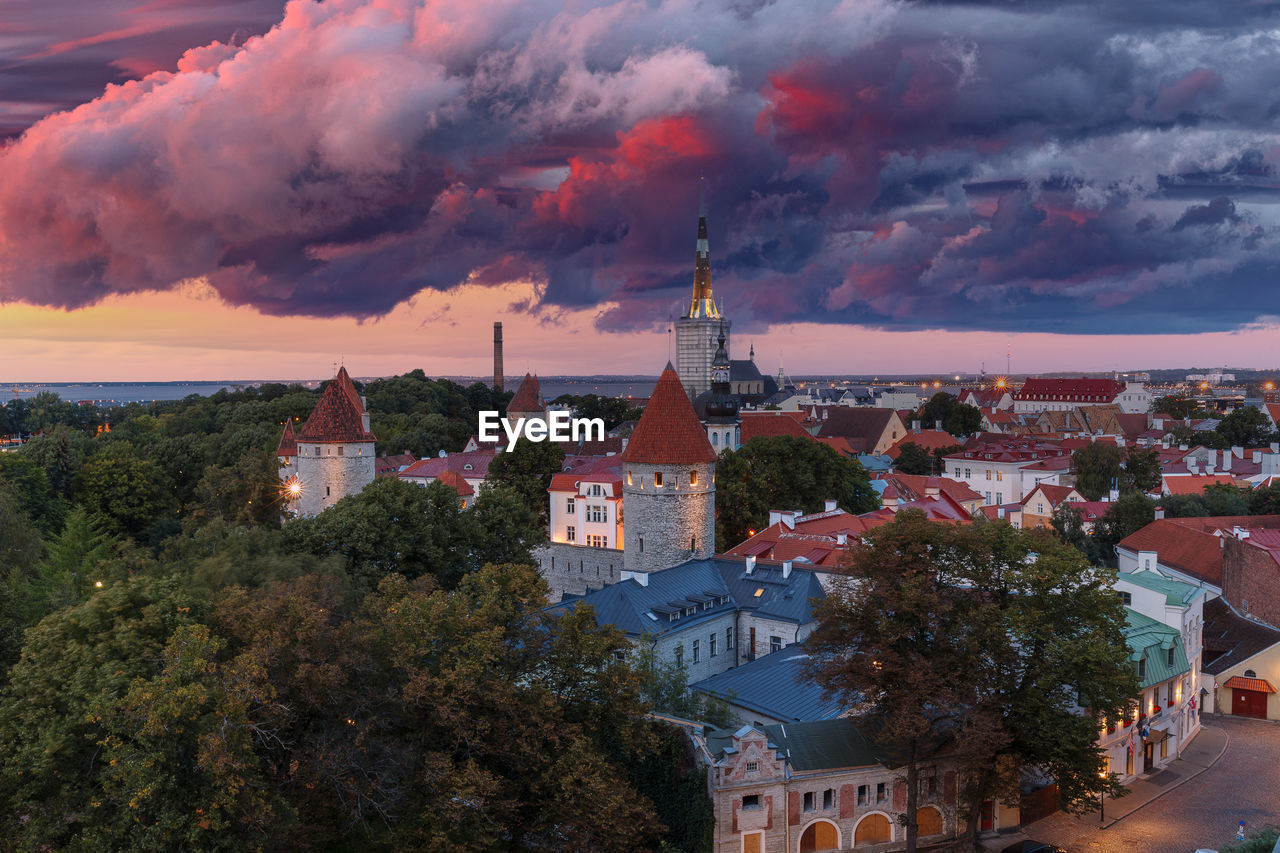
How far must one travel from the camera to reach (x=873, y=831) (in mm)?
26969

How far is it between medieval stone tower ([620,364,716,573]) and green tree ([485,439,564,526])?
15337 mm

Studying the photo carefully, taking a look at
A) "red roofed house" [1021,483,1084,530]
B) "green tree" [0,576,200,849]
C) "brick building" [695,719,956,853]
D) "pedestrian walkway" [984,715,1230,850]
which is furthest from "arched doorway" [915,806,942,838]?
"red roofed house" [1021,483,1084,530]

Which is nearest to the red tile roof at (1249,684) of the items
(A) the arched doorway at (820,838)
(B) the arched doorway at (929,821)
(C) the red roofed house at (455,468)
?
(B) the arched doorway at (929,821)

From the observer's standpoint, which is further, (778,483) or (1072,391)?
(1072,391)

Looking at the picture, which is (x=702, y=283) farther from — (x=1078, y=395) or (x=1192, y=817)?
(x=1192, y=817)

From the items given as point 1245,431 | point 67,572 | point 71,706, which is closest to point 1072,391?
point 1245,431

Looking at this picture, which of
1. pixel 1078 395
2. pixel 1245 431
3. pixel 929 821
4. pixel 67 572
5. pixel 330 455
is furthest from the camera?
pixel 1078 395

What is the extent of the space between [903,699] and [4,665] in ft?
79.1

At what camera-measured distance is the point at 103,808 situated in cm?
2005

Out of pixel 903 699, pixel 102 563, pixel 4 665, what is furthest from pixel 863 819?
pixel 102 563

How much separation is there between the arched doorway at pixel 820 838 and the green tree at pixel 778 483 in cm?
2662

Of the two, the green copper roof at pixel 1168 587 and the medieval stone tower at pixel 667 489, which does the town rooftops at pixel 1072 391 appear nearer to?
the green copper roof at pixel 1168 587

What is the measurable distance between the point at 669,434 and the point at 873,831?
20.4 meters

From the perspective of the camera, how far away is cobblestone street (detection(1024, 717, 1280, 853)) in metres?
27.1
